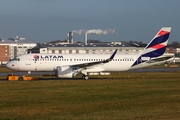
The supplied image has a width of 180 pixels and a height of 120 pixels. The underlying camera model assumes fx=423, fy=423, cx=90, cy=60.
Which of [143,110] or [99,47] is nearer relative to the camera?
[143,110]

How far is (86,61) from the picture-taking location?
181 feet

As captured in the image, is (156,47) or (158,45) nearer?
(156,47)

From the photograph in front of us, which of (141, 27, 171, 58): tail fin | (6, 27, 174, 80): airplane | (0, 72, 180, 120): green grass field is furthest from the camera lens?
(141, 27, 171, 58): tail fin

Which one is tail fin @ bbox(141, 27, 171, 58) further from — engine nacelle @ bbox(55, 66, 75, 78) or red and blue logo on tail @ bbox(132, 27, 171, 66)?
engine nacelle @ bbox(55, 66, 75, 78)

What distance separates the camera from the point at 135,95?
30.8 meters

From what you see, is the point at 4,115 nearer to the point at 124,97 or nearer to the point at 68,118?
the point at 68,118

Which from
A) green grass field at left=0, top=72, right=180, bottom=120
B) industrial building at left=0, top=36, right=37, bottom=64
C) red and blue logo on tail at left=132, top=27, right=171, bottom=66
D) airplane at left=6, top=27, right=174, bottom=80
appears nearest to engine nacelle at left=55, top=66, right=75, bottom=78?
airplane at left=6, top=27, right=174, bottom=80

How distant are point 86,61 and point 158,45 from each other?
33.3 feet

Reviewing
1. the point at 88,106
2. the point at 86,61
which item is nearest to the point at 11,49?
the point at 86,61

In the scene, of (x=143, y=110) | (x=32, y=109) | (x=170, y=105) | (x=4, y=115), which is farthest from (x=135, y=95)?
(x=4, y=115)

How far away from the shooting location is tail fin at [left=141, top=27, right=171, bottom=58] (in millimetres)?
56719

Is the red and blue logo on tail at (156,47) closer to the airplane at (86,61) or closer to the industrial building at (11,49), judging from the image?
the airplane at (86,61)

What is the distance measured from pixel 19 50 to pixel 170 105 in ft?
523

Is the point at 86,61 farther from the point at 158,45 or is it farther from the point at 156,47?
the point at 158,45
